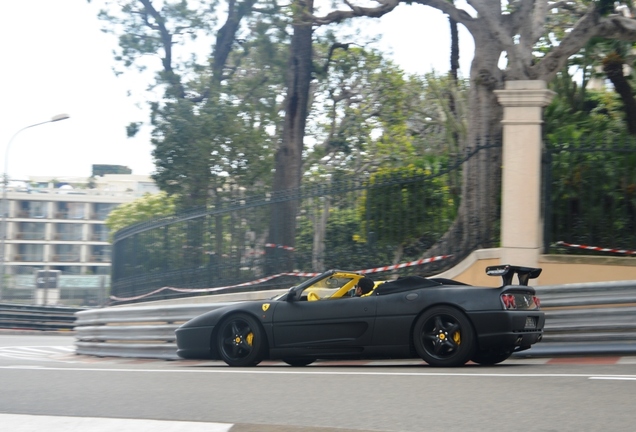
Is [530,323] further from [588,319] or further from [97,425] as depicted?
[97,425]

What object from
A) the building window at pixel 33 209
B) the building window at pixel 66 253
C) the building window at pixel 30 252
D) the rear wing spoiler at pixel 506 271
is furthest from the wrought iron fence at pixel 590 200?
the building window at pixel 33 209

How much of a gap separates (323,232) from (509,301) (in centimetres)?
579

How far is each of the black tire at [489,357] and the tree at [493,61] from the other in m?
3.63

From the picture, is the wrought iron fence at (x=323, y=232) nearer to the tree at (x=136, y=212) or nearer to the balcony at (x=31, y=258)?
the tree at (x=136, y=212)

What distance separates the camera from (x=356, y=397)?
280 inches

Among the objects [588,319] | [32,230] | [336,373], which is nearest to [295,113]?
[588,319]

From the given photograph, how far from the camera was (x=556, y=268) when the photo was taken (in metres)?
12.2

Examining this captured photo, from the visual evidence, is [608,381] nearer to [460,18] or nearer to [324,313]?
[324,313]

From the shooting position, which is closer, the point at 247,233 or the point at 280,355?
the point at 280,355

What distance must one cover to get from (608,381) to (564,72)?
35.5 ft

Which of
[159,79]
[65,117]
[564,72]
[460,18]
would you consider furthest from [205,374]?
[65,117]

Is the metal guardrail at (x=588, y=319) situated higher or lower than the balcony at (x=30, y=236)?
lower

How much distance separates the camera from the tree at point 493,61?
13.4 meters

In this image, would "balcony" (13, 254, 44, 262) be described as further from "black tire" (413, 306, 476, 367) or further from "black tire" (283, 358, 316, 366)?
"black tire" (413, 306, 476, 367)
